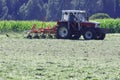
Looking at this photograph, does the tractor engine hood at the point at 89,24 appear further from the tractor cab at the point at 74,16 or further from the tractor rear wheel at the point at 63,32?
the tractor rear wheel at the point at 63,32

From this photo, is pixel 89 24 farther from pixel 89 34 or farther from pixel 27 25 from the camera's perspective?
pixel 27 25

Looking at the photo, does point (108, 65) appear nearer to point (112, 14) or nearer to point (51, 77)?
point (51, 77)

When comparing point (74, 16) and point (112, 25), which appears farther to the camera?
point (112, 25)

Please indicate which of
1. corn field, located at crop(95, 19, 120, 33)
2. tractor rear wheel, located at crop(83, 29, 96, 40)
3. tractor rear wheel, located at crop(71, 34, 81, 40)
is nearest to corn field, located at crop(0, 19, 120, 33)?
corn field, located at crop(95, 19, 120, 33)

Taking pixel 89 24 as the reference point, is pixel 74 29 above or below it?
below

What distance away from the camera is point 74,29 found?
111ft

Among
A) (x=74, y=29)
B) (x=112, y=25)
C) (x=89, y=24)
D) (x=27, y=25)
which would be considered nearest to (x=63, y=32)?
(x=74, y=29)

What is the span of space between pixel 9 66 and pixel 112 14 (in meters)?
95.9

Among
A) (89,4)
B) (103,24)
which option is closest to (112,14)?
(89,4)

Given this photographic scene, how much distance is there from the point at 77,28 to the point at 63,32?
3.55ft

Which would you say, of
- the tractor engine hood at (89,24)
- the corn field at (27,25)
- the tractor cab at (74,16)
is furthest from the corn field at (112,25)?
the tractor engine hood at (89,24)

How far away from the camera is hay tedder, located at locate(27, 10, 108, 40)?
3303 centimetres

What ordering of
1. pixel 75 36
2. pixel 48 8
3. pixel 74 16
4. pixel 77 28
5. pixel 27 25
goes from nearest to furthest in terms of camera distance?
pixel 77 28, pixel 74 16, pixel 75 36, pixel 27 25, pixel 48 8

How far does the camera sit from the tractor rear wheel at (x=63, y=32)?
1325 inches
